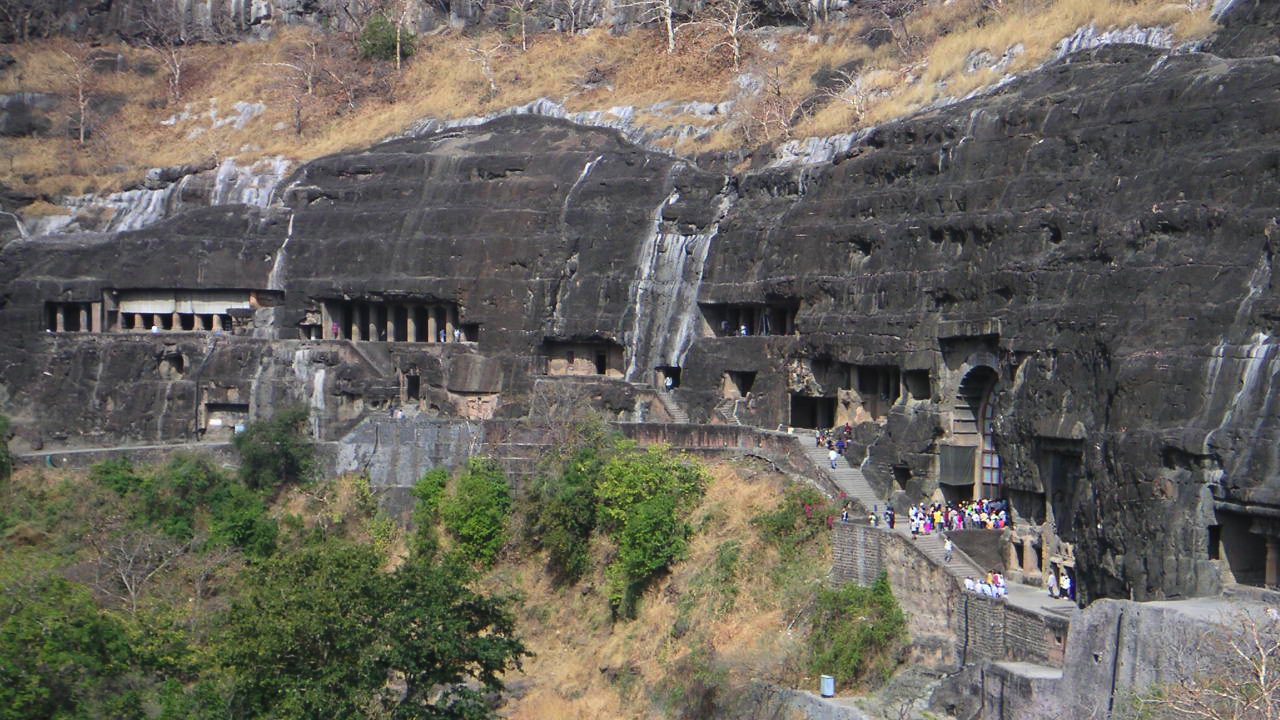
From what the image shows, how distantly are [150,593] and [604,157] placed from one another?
66.4ft

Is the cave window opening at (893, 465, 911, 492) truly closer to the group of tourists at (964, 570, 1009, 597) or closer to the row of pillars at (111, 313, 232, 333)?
the group of tourists at (964, 570, 1009, 597)

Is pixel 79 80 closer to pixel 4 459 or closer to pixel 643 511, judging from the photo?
pixel 4 459

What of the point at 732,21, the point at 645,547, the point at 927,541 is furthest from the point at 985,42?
the point at 927,541

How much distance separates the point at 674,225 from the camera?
54406 mm

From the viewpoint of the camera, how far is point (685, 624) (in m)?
43.0

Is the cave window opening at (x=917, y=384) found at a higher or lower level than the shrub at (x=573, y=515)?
higher

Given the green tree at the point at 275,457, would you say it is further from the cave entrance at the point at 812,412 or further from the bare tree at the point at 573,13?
the bare tree at the point at 573,13

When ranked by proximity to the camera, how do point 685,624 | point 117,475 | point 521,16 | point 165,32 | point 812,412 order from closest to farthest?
point 685,624, point 812,412, point 117,475, point 521,16, point 165,32

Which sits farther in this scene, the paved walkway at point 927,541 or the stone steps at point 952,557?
the stone steps at point 952,557

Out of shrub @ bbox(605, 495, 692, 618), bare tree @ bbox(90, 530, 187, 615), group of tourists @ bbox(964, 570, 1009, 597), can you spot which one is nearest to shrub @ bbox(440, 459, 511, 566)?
shrub @ bbox(605, 495, 692, 618)

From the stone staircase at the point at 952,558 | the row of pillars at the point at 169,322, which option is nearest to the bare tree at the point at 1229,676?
the stone staircase at the point at 952,558

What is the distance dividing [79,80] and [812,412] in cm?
4197

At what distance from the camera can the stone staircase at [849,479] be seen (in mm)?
43281

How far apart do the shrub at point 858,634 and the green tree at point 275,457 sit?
20.3 metres
